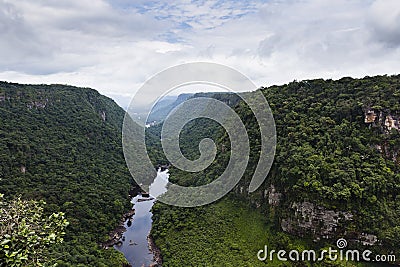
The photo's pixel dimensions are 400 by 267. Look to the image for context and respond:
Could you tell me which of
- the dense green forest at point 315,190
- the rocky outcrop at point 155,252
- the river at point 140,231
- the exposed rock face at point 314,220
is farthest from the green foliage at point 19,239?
the river at point 140,231

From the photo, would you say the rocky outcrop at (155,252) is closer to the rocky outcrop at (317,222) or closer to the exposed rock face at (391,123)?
the rocky outcrop at (317,222)

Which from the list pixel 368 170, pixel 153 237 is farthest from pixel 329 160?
pixel 153 237

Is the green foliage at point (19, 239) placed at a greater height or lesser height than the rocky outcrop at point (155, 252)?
lesser

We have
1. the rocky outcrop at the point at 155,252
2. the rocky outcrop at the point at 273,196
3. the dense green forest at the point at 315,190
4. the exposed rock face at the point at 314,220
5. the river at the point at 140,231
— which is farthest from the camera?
the river at the point at 140,231

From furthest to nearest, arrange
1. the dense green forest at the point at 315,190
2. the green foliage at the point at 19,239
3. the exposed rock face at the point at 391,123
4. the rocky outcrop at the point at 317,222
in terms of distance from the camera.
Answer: the exposed rock face at the point at 391,123, the dense green forest at the point at 315,190, the rocky outcrop at the point at 317,222, the green foliage at the point at 19,239

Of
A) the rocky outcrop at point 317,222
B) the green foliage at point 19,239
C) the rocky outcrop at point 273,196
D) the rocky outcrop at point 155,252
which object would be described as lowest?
the green foliage at point 19,239

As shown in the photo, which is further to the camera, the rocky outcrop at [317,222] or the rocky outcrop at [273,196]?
the rocky outcrop at [273,196]

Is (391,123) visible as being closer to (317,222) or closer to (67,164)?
(317,222)
